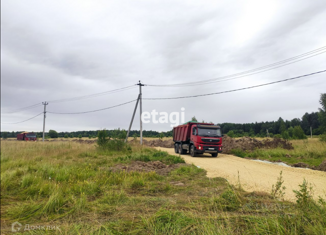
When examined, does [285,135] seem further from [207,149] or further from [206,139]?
[206,139]

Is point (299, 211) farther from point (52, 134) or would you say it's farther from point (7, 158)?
point (52, 134)

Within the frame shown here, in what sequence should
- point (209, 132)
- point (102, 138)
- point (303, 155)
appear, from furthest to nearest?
point (102, 138) < point (209, 132) < point (303, 155)

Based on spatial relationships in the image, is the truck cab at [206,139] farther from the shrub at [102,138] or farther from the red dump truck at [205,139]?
the shrub at [102,138]

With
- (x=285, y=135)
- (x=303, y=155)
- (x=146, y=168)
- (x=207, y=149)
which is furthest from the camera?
(x=285, y=135)

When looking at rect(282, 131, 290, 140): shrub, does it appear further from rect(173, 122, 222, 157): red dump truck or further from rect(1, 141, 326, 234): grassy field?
rect(1, 141, 326, 234): grassy field

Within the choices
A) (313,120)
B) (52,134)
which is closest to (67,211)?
(313,120)

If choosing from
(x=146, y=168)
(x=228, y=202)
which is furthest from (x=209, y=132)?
(x=228, y=202)

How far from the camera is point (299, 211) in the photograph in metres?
3.70

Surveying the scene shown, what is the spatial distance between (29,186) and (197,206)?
6411 mm

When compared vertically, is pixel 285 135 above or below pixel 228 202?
above

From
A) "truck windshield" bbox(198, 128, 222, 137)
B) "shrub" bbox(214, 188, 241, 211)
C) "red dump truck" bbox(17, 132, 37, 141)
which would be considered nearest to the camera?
"shrub" bbox(214, 188, 241, 211)

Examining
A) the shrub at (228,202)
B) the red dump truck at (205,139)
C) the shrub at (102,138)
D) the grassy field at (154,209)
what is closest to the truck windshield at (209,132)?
the red dump truck at (205,139)

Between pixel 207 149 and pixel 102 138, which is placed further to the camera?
pixel 102 138

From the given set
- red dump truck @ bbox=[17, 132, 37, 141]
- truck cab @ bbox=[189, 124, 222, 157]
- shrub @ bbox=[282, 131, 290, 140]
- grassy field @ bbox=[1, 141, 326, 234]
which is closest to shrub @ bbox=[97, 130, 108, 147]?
truck cab @ bbox=[189, 124, 222, 157]
